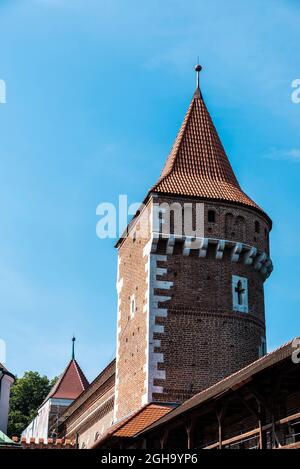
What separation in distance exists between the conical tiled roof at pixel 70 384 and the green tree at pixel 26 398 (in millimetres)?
12868

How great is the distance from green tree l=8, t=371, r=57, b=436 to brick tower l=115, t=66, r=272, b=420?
31393 millimetres

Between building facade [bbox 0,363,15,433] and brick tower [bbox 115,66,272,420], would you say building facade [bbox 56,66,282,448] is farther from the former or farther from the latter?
building facade [bbox 0,363,15,433]

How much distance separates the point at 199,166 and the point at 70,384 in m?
19.9

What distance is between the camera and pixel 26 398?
57.2 meters

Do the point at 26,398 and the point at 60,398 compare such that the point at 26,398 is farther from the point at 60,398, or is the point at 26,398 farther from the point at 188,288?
the point at 188,288

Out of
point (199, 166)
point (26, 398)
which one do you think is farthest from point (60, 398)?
point (199, 166)

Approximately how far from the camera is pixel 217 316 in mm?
23922

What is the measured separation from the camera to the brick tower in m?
23.3

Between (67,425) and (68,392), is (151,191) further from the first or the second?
(68,392)

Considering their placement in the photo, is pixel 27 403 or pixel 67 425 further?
pixel 27 403

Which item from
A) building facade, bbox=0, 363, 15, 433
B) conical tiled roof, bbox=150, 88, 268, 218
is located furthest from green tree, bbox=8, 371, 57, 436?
conical tiled roof, bbox=150, 88, 268, 218

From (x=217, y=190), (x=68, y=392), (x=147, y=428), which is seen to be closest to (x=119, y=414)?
(x=147, y=428)

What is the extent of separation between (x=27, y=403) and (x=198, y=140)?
34.7 metres

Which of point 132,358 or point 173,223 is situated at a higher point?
point 173,223
